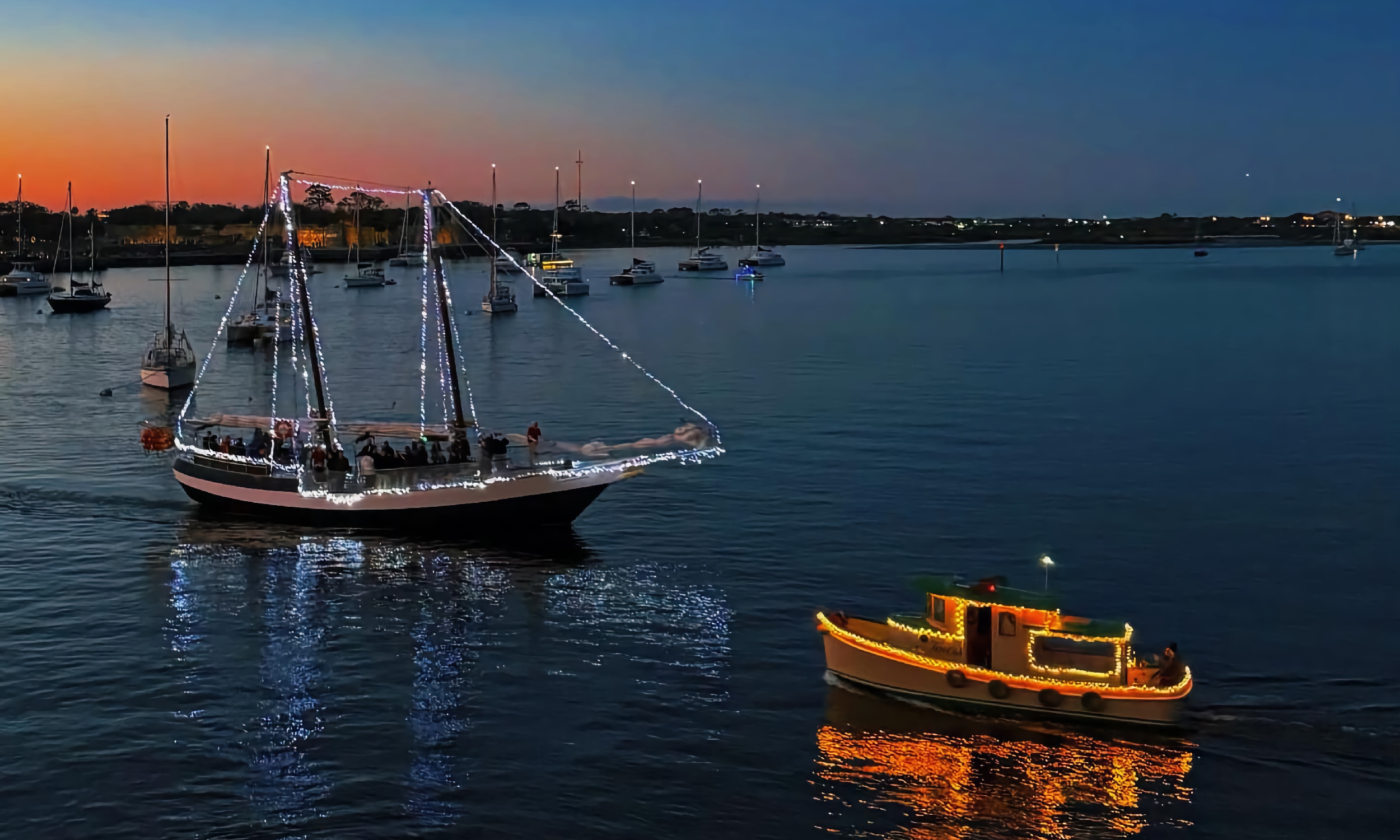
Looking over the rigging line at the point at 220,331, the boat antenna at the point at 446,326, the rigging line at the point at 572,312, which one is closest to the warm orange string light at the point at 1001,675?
the rigging line at the point at 572,312

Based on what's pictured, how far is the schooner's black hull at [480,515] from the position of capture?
42625mm

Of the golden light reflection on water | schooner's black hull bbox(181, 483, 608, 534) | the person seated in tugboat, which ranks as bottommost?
the golden light reflection on water

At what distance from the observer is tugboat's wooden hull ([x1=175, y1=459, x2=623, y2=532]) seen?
42.4 meters

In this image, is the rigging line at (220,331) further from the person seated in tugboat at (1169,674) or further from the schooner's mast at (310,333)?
the person seated in tugboat at (1169,674)

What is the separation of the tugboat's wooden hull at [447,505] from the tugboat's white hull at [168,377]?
40.5 m

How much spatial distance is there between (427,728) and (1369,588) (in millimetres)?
26654

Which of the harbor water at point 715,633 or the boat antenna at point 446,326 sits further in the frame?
A: the boat antenna at point 446,326

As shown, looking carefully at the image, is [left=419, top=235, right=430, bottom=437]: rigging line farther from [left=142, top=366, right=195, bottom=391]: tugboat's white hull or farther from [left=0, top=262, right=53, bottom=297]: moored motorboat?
[left=0, top=262, right=53, bottom=297]: moored motorboat

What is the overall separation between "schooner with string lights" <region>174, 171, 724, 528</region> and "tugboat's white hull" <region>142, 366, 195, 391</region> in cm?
3686

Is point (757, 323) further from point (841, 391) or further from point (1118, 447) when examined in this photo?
point (1118, 447)

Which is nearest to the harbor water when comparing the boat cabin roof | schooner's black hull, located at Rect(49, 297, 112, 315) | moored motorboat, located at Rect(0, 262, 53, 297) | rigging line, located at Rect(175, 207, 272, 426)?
the boat cabin roof

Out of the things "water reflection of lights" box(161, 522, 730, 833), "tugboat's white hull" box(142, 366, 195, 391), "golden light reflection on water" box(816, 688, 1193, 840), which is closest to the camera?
"golden light reflection on water" box(816, 688, 1193, 840)

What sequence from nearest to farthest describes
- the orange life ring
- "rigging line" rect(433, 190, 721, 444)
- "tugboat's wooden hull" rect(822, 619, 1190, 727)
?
"tugboat's wooden hull" rect(822, 619, 1190, 727) < "rigging line" rect(433, 190, 721, 444) < the orange life ring

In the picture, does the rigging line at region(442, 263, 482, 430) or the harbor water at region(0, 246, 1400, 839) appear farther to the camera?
the rigging line at region(442, 263, 482, 430)
